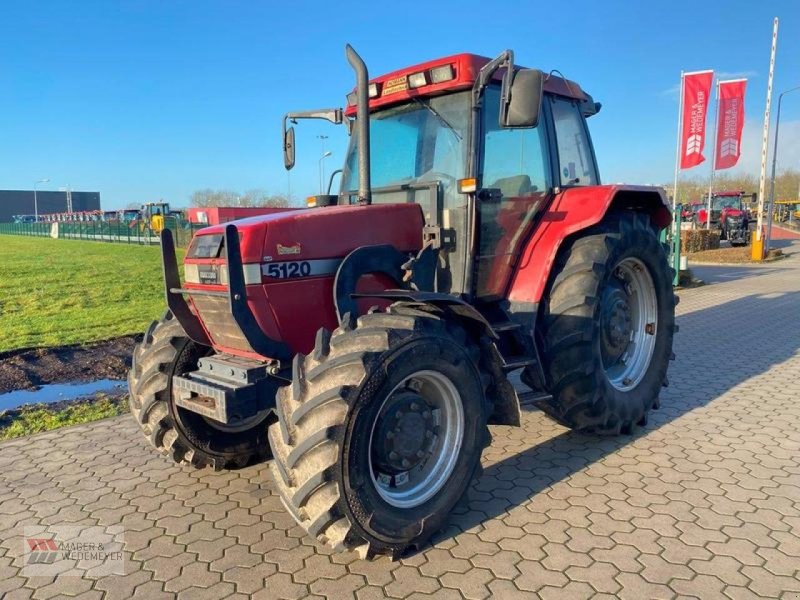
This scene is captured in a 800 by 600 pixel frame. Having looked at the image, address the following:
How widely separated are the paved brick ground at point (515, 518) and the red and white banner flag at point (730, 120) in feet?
61.4

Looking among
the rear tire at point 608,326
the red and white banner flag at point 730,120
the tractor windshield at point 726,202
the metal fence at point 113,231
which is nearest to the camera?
the rear tire at point 608,326

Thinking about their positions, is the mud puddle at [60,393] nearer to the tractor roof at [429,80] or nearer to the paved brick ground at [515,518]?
the paved brick ground at [515,518]

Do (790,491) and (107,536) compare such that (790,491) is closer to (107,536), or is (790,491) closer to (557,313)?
(557,313)

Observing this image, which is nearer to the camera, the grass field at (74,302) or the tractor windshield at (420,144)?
the tractor windshield at (420,144)

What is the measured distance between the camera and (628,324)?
4824 mm

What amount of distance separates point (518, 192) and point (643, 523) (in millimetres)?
2266

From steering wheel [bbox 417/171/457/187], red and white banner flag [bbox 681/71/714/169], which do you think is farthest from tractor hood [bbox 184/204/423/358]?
red and white banner flag [bbox 681/71/714/169]

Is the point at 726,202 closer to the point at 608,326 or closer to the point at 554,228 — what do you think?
the point at 608,326

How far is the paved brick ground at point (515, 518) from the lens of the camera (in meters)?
2.84

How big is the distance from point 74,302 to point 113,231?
32.2 meters

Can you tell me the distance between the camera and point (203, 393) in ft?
11.0

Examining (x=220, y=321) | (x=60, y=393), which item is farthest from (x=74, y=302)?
(x=220, y=321)

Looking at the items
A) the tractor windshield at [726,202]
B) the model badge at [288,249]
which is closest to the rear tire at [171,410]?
the model badge at [288,249]

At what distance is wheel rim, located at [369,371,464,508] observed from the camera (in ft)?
10.2
